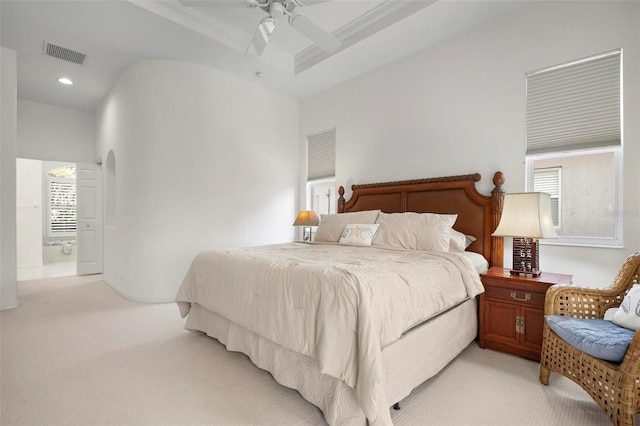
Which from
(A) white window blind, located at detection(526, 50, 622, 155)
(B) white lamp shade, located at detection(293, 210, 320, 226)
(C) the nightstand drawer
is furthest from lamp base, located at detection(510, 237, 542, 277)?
(B) white lamp shade, located at detection(293, 210, 320, 226)

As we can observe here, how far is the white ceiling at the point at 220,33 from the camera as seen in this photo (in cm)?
303

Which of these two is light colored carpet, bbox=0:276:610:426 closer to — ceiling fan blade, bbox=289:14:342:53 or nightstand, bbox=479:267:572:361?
nightstand, bbox=479:267:572:361

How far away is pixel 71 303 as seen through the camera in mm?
3879

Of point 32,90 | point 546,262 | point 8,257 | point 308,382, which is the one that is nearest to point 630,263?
point 546,262

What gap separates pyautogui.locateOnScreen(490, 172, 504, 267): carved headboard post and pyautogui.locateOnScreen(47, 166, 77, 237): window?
952 cm

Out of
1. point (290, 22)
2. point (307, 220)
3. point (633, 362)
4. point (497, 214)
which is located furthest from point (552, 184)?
point (307, 220)

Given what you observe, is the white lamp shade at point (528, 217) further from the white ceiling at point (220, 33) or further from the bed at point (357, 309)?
the white ceiling at point (220, 33)

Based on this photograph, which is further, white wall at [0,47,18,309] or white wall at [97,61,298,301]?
white wall at [97,61,298,301]

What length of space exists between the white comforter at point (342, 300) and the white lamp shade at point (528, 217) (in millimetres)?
504

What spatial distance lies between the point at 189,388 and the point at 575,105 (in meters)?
3.91

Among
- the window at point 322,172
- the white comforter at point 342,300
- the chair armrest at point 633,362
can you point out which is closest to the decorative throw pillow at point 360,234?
the white comforter at point 342,300

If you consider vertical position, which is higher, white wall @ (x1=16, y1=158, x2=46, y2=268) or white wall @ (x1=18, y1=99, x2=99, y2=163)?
white wall @ (x1=18, y1=99, x2=99, y2=163)

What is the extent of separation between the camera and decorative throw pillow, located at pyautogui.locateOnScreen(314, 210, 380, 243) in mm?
3555

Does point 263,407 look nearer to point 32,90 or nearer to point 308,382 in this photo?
point 308,382
